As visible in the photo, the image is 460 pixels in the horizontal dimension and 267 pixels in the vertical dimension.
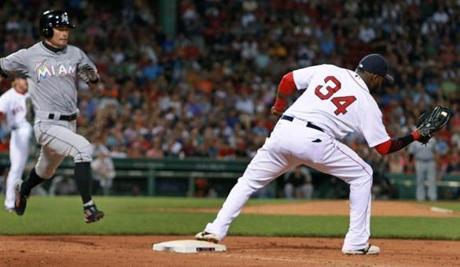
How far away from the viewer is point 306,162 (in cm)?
859

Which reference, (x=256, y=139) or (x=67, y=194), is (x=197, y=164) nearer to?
(x=256, y=139)

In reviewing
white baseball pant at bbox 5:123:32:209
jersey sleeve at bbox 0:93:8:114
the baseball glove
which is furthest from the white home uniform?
jersey sleeve at bbox 0:93:8:114

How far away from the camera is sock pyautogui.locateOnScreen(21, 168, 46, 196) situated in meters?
10.4

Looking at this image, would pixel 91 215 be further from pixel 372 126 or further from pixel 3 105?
pixel 3 105

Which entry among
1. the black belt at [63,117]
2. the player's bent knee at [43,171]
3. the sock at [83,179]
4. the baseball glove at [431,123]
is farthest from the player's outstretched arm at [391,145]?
the player's bent knee at [43,171]

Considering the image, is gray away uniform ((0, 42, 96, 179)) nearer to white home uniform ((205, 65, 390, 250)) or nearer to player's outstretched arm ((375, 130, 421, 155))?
white home uniform ((205, 65, 390, 250))

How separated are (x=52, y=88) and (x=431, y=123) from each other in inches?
145

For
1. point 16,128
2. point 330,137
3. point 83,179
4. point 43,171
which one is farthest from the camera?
point 16,128

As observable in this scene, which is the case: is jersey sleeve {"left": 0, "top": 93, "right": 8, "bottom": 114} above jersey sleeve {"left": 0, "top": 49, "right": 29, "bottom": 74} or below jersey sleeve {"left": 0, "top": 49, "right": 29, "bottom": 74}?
below

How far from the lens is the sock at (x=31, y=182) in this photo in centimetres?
1037

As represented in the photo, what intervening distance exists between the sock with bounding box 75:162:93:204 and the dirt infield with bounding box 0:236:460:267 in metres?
0.48

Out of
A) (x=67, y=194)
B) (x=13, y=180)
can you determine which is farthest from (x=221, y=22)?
(x=13, y=180)

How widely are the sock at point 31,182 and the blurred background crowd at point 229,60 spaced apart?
10905mm

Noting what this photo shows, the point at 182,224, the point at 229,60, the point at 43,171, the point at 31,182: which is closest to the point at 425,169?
the point at 229,60
